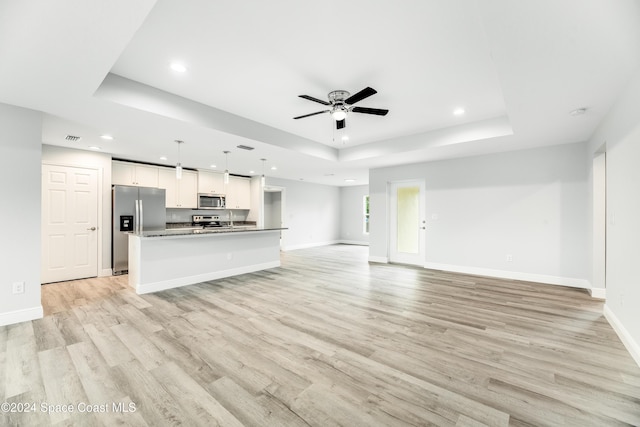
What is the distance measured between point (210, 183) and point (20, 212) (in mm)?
4561

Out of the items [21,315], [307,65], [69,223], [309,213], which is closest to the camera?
[307,65]

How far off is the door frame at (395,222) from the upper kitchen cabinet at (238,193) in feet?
14.3

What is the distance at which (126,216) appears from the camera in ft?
18.5

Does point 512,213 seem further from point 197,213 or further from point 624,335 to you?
point 197,213

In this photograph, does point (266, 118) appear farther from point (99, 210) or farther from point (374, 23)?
point (99, 210)

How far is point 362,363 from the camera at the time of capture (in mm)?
2285

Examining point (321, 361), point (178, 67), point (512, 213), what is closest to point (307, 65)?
point (178, 67)

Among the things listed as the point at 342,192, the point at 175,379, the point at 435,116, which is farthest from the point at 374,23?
the point at 342,192

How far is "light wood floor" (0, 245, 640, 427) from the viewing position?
172cm

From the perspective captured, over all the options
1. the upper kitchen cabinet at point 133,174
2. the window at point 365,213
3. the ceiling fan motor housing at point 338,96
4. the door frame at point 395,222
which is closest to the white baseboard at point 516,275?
the door frame at point 395,222

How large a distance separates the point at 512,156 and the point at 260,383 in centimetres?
564

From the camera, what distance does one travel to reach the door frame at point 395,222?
6387 millimetres

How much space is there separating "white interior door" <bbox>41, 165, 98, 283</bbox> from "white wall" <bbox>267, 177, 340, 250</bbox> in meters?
4.57

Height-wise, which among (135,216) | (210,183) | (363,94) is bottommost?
(135,216)
